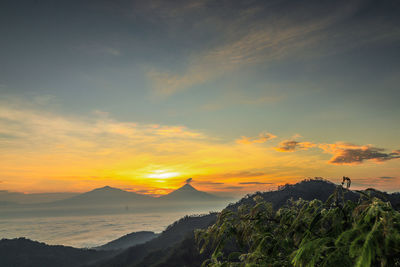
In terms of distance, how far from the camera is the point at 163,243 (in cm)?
6862

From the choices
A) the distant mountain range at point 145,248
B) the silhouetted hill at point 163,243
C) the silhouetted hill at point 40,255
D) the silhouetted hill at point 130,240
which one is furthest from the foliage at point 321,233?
the silhouetted hill at point 130,240

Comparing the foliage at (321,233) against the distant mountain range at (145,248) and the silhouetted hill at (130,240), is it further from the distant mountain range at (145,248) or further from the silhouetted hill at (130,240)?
the silhouetted hill at (130,240)

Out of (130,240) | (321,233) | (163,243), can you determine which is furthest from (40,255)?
(321,233)

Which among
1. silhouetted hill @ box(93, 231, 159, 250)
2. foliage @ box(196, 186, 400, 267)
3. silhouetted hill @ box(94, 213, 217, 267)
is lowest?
silhouetted hill @ box(93, 231, 159, 250)

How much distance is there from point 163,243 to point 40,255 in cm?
3360

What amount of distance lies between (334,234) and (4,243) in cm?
9669

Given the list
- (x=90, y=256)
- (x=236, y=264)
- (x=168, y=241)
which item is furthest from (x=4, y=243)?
(x=236, y=264)

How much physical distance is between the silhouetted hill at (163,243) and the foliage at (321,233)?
165 feet

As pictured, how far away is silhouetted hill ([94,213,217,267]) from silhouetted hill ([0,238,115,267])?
12836 millimetres

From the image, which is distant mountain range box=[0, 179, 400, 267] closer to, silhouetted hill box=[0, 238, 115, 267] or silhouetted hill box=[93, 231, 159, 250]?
silhouetted hill box=[0, 238, 115, 267]

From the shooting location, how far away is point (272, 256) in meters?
3.58

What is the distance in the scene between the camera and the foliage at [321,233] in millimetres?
2057

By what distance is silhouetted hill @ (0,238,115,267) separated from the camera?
65.0 metres

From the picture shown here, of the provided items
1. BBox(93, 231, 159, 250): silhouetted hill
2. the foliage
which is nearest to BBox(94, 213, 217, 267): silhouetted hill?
BBox(93, 231, 159, 250): silhouetted hill
